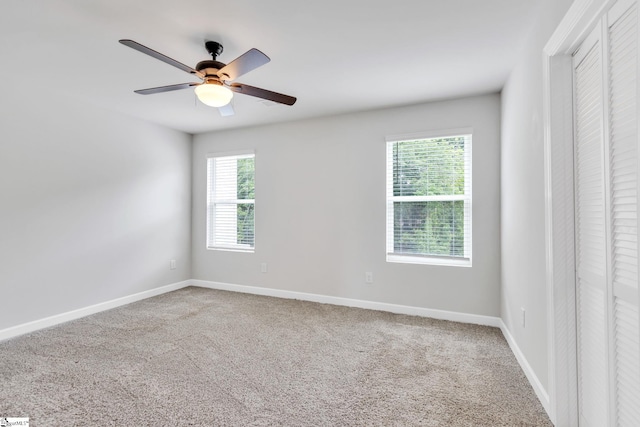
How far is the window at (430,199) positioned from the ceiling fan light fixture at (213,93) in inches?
79.4

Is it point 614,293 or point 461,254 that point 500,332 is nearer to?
point 461,254

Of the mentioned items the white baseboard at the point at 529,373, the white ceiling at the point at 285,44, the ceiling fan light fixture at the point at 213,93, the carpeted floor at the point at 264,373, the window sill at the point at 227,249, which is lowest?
the carpeted floor at the point at 264,373

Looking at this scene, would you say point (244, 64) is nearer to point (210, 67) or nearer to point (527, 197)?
point (210, 67)

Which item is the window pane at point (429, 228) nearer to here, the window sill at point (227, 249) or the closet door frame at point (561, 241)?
the closet door frame at point (561, 241)

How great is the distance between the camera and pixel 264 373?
2.20 meters

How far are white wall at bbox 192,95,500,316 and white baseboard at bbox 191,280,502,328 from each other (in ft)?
0.19

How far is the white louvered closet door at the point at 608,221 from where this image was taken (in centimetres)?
113

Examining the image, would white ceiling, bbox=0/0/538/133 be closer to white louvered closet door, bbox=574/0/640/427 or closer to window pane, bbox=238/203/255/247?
white louvered closet door, bbox=574/0/640/427

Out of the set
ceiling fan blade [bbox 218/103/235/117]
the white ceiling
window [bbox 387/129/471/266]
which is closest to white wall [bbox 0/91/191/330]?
the white ceiling

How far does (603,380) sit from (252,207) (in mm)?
3885

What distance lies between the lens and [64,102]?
3180 mm

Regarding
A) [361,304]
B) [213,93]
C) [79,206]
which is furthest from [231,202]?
[213,93]

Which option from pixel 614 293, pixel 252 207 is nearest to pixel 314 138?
pixel 252 207

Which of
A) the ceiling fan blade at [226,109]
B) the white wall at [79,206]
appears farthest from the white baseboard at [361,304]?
the ceiling fan blade at [226,109]
